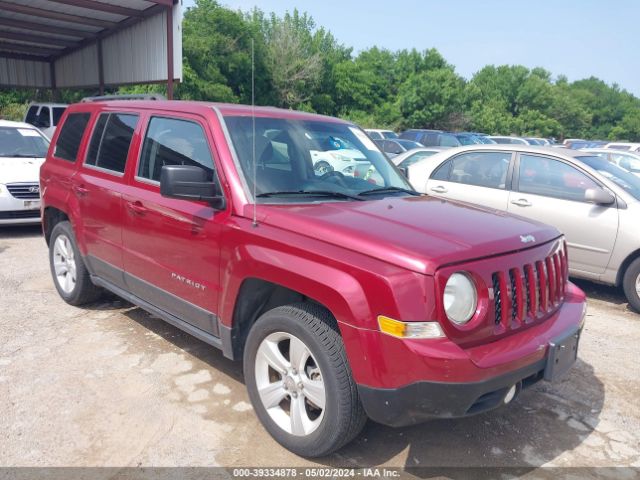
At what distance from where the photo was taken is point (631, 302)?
→ 19.0 feet

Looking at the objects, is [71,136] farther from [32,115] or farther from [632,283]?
[32,115]

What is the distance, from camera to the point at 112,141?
14.7 feet

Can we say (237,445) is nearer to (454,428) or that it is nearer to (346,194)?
(454,428)

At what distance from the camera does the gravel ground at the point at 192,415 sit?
3037mm

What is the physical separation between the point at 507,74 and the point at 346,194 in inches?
2737

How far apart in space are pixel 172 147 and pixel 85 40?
784 inches

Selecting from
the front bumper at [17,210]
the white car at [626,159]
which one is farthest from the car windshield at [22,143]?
the white car at [626,159]

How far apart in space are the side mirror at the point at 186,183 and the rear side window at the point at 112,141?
1.18 meters

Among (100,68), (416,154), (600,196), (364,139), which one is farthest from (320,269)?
(100,68)

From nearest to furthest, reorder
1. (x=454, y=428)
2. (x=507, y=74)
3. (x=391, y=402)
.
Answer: (x=391, y=402), (x=454, y=428), (x=507, y=74)

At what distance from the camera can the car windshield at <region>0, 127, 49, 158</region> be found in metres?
9.00

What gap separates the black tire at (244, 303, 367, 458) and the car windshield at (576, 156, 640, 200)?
15.4ft

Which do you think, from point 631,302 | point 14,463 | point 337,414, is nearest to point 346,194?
point 337,414

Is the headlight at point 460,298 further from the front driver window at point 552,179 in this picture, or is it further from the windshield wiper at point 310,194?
the front driver window at point 552,179
